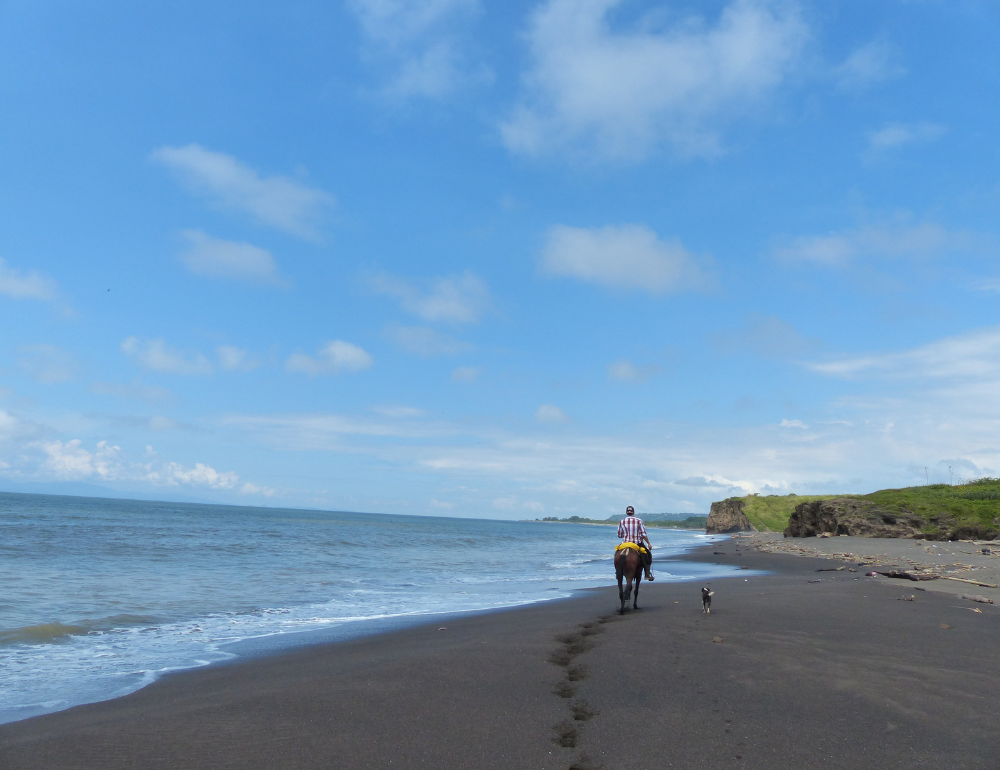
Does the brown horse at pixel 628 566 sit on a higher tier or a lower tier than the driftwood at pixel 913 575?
higher

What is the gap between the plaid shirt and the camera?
14.1 m

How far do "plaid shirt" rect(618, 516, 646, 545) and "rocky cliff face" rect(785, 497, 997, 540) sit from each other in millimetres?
32225

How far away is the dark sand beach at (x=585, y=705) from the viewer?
5.32 m

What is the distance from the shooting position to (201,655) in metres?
10.7

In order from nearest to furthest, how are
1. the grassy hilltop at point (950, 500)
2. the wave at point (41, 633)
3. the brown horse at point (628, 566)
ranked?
the wave at point (41, 633) < the brown horse at point (628, 566) < the grassy hilltop at point (950, 500)

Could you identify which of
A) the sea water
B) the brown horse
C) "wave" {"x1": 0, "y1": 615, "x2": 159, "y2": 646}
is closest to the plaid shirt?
the brown horse

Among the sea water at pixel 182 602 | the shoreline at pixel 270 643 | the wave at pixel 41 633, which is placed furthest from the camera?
the wave at pixel 41 633

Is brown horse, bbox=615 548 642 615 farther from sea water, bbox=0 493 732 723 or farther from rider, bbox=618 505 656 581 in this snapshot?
sea water, bbox=0 493 732 723

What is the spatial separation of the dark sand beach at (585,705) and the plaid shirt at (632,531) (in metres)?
3.06

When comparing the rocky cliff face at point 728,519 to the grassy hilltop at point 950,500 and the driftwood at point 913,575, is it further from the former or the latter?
the driftwood at point 913,575

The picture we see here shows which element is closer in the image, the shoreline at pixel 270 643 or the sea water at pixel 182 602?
the shoreline at pixel 270 643

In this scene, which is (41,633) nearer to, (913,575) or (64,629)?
(64,629)

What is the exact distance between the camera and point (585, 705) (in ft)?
21.9

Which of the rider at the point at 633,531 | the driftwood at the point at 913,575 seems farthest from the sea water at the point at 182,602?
the driftwood at the point at 913,575
